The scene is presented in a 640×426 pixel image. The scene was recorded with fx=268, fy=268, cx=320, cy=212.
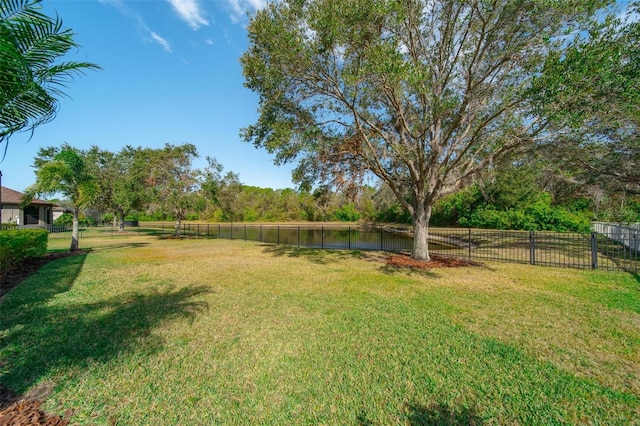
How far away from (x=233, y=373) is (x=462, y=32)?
9.91 meters

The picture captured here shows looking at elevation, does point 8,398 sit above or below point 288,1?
below

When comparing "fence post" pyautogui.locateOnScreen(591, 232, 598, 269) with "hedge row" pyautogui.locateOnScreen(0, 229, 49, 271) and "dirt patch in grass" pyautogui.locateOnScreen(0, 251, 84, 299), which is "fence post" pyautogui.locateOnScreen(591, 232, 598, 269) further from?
"hedge row" pyautogui.locateOnScreen(0, 229, 49, 271)

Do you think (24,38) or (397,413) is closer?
(397,413)

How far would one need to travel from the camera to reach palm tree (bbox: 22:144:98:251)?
34.2 ft

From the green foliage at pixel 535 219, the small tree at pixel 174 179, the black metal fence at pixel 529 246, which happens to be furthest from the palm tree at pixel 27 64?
the green foliage at pixel 535 219

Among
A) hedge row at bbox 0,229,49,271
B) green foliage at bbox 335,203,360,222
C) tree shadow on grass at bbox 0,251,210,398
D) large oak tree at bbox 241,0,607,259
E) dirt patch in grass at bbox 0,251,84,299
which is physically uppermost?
large oak tree at bbox 241,0,607,259

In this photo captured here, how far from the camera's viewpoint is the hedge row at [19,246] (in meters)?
7.49

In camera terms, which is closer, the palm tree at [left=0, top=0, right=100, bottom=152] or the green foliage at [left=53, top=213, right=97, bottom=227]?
the palm tree at [left=0, top=0, right=100, bottom=152]

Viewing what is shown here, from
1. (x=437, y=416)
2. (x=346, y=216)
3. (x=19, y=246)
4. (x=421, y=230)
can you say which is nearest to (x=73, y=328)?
(x=437, y=416)

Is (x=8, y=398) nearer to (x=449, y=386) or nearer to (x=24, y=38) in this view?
(x=24, y=38)

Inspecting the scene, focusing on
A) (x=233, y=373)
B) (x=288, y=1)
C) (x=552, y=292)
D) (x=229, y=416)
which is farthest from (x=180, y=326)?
(x=288, y=1)

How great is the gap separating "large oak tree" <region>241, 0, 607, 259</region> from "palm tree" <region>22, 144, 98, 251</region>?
304 inches

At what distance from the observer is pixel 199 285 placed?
6480mm

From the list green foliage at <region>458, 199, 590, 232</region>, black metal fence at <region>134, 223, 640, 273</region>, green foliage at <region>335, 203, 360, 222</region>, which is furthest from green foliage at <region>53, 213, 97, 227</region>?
green foliage at <region>458, 199, 590, 232</region>
